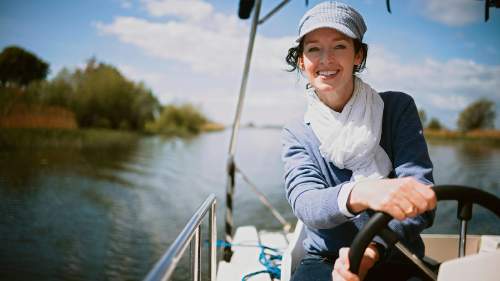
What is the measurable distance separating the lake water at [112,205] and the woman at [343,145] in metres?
2.17

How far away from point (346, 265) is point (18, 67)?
27.1 meters

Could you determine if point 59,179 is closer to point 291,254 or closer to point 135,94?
point 135,94

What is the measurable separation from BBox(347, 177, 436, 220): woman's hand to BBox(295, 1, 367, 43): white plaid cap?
472 mm

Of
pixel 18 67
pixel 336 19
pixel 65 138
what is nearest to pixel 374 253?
pixel 336 19

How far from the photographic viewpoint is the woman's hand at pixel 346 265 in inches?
30.4

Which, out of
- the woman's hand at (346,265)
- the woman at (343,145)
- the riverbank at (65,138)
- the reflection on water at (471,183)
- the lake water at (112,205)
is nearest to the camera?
the woman's hand at (346,265)

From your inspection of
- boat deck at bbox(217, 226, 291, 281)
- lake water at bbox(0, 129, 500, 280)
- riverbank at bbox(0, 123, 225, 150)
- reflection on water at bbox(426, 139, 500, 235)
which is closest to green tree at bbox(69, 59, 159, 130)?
riverbank at bbox(0, 123, 225, 150)

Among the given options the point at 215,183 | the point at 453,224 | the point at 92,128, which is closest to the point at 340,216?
the point at 453,224

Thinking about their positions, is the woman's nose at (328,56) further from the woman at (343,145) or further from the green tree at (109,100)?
the green tree at (109,100)

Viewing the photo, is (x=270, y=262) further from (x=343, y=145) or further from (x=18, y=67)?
(x=18, y=67)

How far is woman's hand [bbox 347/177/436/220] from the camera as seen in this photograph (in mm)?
701

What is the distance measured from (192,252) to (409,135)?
2.43 ft

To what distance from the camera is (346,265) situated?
791 mm

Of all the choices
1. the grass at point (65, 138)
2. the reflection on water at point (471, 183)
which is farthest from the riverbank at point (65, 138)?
the reflection on water at point (471, 183)
